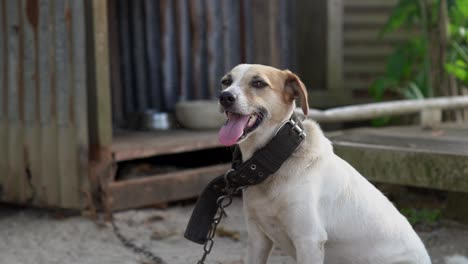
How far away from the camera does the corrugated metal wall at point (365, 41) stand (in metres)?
8.24

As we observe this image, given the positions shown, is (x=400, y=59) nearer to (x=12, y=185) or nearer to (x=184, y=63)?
(x=184, y=63)

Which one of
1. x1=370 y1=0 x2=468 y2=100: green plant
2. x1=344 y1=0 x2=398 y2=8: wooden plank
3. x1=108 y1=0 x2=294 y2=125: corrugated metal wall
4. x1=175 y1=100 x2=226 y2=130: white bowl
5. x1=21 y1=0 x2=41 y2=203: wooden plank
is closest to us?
x1=21 y1=0 x2=41 y2=203: wooden plank

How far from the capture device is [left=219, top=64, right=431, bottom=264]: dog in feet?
10.6

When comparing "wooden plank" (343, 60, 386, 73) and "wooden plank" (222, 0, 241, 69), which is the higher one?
"wooden plank" (222, 0, 241, 69)

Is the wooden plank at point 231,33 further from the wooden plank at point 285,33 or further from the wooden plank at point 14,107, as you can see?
the wooden plank at point 14,107

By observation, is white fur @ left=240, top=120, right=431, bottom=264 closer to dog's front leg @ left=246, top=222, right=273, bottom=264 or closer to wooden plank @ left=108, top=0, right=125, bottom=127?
dog's front leg @ left=246, top=222, right=273, bottom=264

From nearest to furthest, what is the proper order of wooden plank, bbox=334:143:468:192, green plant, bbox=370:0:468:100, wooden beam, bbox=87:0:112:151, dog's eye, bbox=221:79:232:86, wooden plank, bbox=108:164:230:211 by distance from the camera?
dog's eye, bbox=221:79:232:86 < wooden plank, bbox=334:143:468:192 < wooden beam, bbox=87:0:112:151 < wooden plank, bbox=108:164:230:211 < green plant, bbox=370:0:468:100

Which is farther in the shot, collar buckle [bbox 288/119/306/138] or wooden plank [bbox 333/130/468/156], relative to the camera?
wooden plank [bbox 333/130/468/156]

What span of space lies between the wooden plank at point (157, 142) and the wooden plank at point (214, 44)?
93 cm

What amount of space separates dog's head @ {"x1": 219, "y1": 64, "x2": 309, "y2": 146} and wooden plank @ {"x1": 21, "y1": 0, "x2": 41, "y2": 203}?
283 cm

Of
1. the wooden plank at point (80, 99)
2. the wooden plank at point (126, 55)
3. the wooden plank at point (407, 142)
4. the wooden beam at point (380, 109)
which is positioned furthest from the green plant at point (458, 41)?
the wooden plank at point (80, 99)

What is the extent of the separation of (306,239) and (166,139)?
135 inches

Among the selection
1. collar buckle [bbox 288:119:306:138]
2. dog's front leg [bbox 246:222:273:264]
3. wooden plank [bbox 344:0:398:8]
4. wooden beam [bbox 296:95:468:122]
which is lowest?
dog's front leg [bbox 246:222:273:264]

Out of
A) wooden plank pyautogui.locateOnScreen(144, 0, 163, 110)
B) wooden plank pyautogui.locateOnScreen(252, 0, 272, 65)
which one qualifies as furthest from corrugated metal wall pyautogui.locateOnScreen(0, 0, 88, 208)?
wooden plank pyautogui.locateOnScreen(252, 0, 272, 65)
